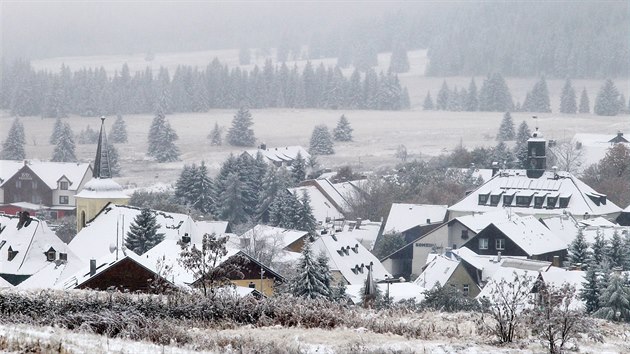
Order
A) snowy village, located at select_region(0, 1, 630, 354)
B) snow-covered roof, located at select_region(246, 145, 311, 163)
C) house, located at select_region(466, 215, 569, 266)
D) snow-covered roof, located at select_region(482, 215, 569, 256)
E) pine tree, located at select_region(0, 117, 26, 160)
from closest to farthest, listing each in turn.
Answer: snowy village, located at select_region(0, 1, 630, 354) → house, located at select_region(466, 215, 569, 266) → snow-covered roof, located at select_region(482, 215, 569, 256) → snow-covered roof, located at select_region(246, 145, 311, 163) → pine tree, located at select_region(0, 117, 26, 160)

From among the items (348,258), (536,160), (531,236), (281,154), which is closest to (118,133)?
(281,154)

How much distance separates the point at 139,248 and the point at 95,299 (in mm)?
44597

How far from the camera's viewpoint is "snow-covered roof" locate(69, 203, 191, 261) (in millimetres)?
61963

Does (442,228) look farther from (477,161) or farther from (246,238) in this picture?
(477,161)

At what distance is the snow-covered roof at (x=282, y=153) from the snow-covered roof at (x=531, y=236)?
58.5 meters

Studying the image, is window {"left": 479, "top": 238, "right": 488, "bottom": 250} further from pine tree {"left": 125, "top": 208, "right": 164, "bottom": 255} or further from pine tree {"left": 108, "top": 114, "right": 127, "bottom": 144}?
pine tree {"left": 108, "top": 114, "right": 127, "bottom": 144}

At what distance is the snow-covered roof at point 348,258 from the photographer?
63094 millimetres

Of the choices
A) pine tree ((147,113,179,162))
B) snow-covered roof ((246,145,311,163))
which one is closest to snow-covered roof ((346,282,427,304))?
snow-covered roof ((246,145,311,163))

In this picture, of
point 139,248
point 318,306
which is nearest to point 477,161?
point 139,248

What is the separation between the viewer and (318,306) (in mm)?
20484

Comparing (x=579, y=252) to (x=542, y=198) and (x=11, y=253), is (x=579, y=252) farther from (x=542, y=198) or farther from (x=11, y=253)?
(x=11, y=253)

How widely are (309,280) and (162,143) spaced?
10619 centimetres

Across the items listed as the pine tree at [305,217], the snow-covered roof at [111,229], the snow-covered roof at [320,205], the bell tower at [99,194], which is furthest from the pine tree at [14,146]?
the snow-covered roof at [111,229]

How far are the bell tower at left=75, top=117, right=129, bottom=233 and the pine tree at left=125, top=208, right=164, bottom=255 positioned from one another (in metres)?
8.71
